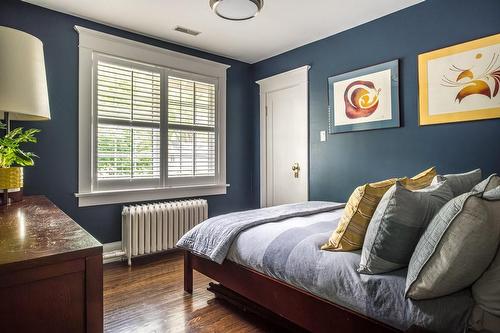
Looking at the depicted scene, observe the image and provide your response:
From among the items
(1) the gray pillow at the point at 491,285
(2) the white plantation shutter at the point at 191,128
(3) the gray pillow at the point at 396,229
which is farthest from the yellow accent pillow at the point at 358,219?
(2) the white plantation shutter at the point at 191,128

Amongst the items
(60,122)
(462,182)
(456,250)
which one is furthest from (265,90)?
(456,250)

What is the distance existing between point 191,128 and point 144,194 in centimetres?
101

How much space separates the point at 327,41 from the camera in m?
3.56

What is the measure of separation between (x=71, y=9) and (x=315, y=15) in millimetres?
2380

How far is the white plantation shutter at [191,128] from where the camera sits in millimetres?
3688

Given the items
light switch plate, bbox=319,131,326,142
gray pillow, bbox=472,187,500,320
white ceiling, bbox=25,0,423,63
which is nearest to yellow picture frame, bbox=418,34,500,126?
white ceiling, bbox=25,0,423,63

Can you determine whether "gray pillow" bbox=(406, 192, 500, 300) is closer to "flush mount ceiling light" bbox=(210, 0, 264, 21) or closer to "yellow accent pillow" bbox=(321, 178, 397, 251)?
"yellow accent pillow" bbox=(321, 178, 397, 251)

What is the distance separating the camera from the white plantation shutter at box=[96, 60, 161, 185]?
317 cm

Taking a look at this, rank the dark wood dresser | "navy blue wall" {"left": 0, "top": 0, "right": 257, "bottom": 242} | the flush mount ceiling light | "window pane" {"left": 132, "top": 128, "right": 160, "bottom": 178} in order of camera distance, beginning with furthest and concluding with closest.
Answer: "window pane" {"left": 132, "top": 128, "right": 160, "bottom": 178}
"navy blue wall" {"left": 0, "top": 0, "right": 257, "bottom": 242}
the flush mount ceiling light
the dark wood dresser

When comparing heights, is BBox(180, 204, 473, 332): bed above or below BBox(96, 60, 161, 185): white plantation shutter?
below

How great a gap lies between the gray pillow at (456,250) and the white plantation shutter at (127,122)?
116 inches

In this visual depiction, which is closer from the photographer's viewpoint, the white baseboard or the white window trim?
the white window trim

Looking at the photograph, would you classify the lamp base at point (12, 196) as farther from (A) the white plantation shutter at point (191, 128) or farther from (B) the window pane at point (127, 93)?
(A) the white plantation shutter at point (191, 128)

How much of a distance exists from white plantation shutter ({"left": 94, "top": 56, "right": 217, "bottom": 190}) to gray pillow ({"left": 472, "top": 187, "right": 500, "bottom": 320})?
10.3 feet
